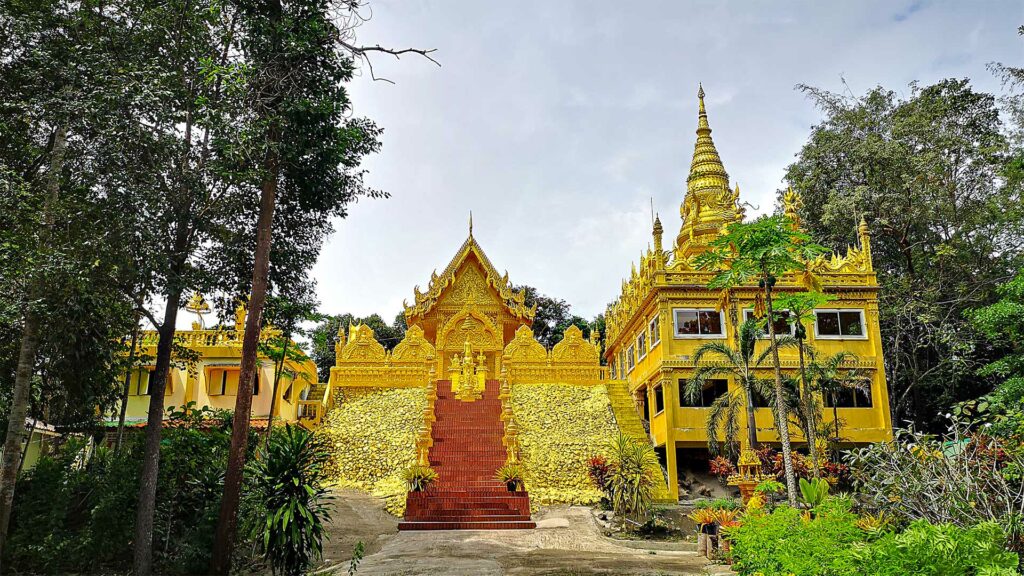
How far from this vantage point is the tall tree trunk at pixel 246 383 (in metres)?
9.52

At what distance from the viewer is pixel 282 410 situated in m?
23.7

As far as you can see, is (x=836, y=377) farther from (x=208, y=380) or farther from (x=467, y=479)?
(x=208, y=380)

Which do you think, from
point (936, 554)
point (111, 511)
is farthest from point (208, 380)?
point (936, 554)

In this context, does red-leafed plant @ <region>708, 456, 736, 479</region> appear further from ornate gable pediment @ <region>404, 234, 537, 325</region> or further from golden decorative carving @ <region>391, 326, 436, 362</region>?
ornate gable pediment @ <region>404, 234, 537, 325</region>

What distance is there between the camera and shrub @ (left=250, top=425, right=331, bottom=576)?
9.14 metres

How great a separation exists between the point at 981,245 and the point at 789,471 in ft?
57.5

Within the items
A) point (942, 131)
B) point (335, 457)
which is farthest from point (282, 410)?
point (942, 131)

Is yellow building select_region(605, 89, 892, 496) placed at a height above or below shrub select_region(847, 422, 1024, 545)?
above

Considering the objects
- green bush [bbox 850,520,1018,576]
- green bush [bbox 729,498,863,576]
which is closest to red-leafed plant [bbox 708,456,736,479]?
green bush [bbox 729,498,863,576]

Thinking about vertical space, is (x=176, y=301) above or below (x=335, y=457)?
above

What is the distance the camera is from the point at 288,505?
9258mm

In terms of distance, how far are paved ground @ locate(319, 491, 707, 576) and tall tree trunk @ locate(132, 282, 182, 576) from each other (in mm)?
2520

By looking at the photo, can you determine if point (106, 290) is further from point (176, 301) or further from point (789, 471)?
point (789, 471)

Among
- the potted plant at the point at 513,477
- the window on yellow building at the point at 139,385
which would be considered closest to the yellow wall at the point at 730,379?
the potted plant at the point at 513,477
